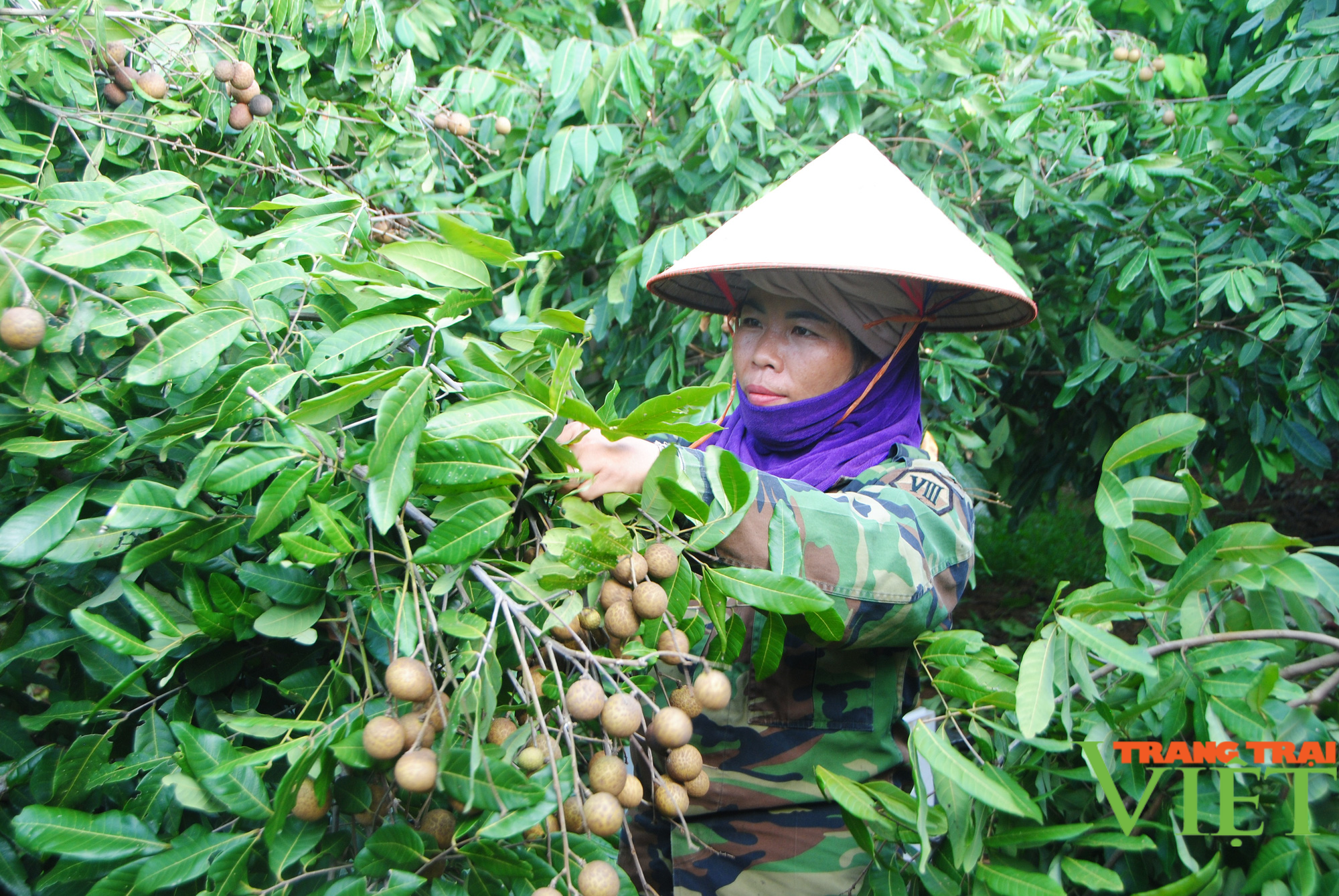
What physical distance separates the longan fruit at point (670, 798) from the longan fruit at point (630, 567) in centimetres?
22

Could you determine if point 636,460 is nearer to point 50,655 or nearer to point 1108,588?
point 1108,588

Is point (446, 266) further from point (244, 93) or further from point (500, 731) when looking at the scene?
point (244, 93)

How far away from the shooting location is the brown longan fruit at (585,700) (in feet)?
2.71

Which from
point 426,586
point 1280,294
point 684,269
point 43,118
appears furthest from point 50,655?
point 1280,294

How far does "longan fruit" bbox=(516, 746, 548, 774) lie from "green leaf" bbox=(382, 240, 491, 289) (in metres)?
0.51

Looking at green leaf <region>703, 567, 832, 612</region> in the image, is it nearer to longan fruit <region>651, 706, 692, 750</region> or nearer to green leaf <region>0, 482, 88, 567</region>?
longan fruit <region>651, 706, 692, 750</region>

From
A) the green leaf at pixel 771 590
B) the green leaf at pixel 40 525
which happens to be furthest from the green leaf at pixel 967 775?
the green leaf at pixel 40 525

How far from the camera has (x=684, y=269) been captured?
1.69 metres

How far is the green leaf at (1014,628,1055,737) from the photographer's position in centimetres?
94

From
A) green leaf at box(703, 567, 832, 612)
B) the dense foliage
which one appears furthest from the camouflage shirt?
green leaf at box(703, 567, 832, 612)

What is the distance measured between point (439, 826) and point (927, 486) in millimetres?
928

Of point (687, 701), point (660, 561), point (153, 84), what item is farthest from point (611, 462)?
point (153, 84)

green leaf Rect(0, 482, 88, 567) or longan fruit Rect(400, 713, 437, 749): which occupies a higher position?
green leaf Rect(0, 482, 88, 567)

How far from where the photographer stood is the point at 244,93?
5.80ft
